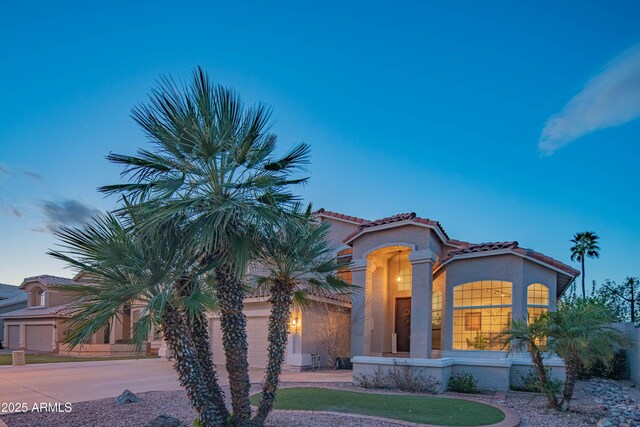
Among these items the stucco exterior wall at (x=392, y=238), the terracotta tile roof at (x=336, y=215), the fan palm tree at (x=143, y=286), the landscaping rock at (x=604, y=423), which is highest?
the terracotta tile roof at (x=336, y=215)

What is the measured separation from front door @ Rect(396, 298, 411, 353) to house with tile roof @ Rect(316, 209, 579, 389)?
1.82 meters

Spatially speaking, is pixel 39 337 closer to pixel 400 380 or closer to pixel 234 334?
pixel 400 380

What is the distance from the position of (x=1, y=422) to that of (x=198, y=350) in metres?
4.80

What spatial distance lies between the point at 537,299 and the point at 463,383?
428 centimetres

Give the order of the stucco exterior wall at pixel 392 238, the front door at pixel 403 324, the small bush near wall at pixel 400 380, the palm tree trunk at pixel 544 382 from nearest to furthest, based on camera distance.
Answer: the palm tree trunk at pixel 544 382 → the small bush near wall at pixel 400 380 → the stucco exterior wall at pixel 392 238 → the front door at pixel 403 324

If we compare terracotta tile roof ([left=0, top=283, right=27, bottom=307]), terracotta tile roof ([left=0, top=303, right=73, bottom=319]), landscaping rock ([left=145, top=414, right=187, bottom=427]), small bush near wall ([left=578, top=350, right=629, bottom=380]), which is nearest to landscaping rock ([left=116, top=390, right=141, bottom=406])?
landscaping rock ([left=145, top=414, right=187, bottom=427])

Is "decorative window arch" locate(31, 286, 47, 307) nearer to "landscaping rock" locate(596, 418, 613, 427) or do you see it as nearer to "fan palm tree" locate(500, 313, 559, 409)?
"fan palm tree" locate(500, 313, 559, 409)

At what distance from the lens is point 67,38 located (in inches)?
517

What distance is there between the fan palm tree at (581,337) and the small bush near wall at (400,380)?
3.69 metres

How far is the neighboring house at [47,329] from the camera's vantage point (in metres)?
28.4

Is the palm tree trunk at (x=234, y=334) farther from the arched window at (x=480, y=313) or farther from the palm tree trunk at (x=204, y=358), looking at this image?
the arched window at (x=480, y=313)

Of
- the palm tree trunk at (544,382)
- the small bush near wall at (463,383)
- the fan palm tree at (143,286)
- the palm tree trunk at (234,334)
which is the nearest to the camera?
the fan palm tree at (143,286)

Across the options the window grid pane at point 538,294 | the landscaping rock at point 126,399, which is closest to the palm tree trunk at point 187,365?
the landscaping rock at point 126,399

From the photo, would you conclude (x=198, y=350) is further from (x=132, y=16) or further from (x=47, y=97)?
(x=47, y=97)
